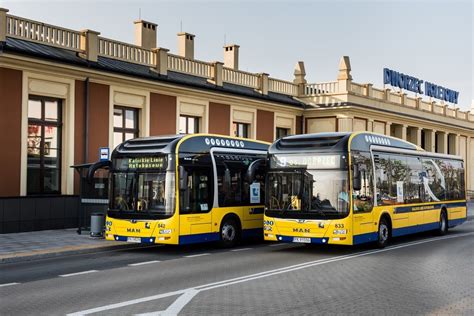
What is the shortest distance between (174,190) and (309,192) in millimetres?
3392

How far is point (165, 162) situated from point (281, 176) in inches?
120

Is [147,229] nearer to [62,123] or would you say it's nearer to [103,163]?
[103,163]

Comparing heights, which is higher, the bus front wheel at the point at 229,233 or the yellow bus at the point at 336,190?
the yellow bus at the point at 336,190

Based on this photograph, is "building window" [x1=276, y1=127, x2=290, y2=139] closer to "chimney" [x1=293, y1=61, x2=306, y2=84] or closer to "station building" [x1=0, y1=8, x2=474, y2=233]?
"station building" [x1=0, y1=8, x2=474, y2=233]

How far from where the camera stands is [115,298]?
9398 mm

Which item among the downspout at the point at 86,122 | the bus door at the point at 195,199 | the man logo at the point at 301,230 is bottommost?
the man logo at the point at 301,230

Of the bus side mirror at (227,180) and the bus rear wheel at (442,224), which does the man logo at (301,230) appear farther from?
the bus rear wheel at (442,224)

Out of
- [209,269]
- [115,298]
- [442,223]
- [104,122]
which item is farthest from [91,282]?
[442,223]

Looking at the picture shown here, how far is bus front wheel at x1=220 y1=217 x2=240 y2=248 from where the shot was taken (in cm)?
1728

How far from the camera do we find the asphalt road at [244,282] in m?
8.79

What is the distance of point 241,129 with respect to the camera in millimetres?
31438

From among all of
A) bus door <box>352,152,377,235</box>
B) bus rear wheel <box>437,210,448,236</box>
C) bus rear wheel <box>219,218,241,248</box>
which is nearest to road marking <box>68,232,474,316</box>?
bus door <box>352,152,377,235</box>

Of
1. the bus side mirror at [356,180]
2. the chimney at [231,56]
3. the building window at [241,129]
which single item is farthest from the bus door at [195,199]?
the chimney at [231,56]

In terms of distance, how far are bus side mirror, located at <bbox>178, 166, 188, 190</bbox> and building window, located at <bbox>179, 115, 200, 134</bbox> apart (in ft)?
38.3
